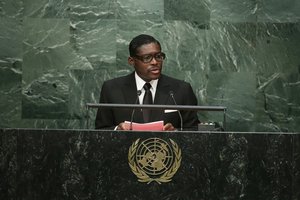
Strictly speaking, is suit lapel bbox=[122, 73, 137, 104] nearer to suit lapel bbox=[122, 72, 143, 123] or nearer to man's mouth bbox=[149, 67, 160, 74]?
suit lapel bbox=[122, 72, 143, 123]

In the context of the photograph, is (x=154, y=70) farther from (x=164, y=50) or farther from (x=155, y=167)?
(x=155, y=167)

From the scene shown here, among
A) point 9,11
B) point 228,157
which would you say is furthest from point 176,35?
point 228,157

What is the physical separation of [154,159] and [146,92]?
1.72 metres

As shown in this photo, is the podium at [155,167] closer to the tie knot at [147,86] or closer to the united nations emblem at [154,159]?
Result: the united nations emblem at [154,159]

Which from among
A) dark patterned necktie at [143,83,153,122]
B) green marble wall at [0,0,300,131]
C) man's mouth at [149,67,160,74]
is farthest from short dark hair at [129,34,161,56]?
green marble wall at [0,0,300,131]

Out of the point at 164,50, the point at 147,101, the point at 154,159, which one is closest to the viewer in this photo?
the point at 154,159

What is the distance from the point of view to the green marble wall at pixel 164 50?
6.85 meters

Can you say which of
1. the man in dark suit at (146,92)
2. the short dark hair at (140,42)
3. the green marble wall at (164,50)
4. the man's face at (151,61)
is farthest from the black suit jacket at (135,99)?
the green marble wall at (164,50)

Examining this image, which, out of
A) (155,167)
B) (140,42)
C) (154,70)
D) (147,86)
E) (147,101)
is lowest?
(155,167)

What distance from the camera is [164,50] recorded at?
6887mm

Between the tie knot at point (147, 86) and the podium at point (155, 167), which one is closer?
the podium at point (155, 167)

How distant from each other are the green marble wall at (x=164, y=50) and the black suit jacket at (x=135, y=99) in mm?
854

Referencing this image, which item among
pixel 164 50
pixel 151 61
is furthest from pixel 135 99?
pixel 164 50

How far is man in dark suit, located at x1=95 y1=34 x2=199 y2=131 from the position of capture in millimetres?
5762
